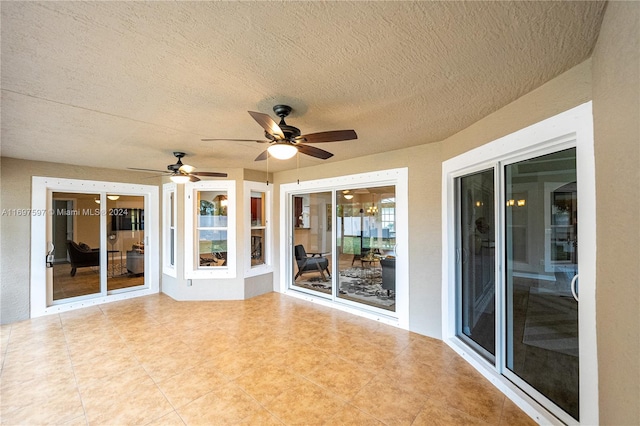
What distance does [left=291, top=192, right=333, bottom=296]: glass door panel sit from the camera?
5.00 meters

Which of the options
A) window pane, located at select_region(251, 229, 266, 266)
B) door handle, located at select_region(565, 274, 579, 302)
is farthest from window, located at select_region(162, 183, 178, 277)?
door handle, located at select_region(565, 274, 579, 302)

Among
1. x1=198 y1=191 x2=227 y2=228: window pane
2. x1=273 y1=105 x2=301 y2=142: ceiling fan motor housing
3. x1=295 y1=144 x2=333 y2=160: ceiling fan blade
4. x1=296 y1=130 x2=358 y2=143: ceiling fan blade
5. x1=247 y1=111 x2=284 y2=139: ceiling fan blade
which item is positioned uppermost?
x1=273 y1=105 x2=301 y2=142: ceiling fan motor housing

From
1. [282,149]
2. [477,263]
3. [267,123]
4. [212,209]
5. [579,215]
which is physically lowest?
[477,263]

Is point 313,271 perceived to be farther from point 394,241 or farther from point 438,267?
point 438,267

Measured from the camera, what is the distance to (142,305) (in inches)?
188

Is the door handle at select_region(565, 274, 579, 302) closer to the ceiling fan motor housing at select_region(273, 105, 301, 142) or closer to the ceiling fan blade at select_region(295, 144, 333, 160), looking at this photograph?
the ceiling fan blade at select_region(295, 144, 333, 160)

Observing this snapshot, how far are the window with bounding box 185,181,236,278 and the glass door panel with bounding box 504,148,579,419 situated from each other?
4.34 m

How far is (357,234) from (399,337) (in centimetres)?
175

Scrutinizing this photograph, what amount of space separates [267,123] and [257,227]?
3.72 m

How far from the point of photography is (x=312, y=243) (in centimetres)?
536

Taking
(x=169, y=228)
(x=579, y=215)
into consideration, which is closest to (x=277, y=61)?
(x=579, y=215)

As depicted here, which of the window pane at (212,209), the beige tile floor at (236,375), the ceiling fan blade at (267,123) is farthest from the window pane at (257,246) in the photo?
the ceiling fan blade at (267,123)

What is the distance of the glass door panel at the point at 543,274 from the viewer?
75.9 inches

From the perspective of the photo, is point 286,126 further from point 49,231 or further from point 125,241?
point 125,241
